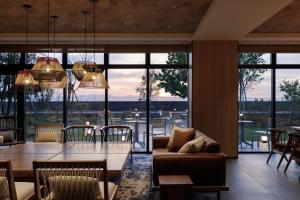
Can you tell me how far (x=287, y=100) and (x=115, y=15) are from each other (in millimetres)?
5044

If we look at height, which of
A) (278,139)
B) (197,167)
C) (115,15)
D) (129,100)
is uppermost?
(115,15)

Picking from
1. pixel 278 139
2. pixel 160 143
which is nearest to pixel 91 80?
pixel 160 143

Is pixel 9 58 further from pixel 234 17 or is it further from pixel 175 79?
pixel 234 17

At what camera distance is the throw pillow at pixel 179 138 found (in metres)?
5.13

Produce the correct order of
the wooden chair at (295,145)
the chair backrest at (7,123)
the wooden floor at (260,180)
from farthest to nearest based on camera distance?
the chair backrest at (7,123) → the wooden chair at (295,145) → the wooden floor at (260,180)

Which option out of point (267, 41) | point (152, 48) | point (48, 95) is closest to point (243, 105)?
point (267, 41)

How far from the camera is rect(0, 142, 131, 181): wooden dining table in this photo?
2.80 metres

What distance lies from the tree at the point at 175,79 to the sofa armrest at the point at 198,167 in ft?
12.9

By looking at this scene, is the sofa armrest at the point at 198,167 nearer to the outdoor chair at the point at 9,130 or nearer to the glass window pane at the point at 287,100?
the outdoor chair at the point at 9,130

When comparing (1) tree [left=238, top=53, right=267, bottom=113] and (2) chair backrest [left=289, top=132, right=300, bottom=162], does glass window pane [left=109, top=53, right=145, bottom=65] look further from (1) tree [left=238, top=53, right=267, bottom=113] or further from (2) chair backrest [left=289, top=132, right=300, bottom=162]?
(2) chair backrest [left=289, top=132, right=300, bottom=162]

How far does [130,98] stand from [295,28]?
4159 millimetres

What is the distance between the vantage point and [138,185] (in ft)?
15.5

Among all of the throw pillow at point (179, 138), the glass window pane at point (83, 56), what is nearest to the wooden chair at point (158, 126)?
the glass window pane at point (83, 56)

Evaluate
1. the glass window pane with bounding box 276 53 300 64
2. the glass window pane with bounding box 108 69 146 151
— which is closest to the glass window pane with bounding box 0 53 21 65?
the glass window pane with bounding box 108 69 146 151
